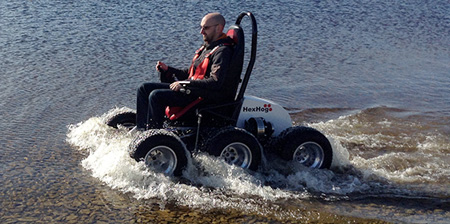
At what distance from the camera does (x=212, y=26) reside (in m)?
6.66

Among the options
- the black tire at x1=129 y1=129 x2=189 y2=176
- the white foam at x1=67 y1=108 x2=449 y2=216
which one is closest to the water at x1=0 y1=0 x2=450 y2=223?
the white foam at x1=67 y1=108 x2=449 y2=216

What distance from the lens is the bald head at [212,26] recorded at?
262 inches

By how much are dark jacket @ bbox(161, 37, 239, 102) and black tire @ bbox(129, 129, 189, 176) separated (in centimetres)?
63

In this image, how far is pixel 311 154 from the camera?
7.05 m

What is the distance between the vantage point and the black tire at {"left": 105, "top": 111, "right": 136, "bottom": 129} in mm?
7594

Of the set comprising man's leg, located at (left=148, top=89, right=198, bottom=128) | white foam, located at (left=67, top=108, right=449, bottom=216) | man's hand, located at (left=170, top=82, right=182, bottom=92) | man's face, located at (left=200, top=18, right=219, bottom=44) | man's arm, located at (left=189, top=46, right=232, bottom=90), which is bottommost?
white foam, located at (left=67, top=108, right=449, bottom=216)

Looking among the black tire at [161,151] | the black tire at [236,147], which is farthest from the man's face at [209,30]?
the black tire at [161,151]

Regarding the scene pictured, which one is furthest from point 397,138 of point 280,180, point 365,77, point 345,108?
point 365,77

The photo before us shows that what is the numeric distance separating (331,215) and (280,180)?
1.03 meters

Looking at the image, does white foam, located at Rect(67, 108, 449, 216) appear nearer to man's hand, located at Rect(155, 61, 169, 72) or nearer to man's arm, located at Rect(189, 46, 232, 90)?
man's arm, located at Rect(189, 46, 232, 90)

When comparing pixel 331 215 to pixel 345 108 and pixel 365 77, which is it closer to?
pixel 345 108

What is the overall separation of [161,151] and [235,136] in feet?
2.81

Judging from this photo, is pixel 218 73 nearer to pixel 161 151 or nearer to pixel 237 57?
pixel 237 57

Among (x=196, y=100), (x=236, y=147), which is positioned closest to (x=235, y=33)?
(x=196, y=100)
